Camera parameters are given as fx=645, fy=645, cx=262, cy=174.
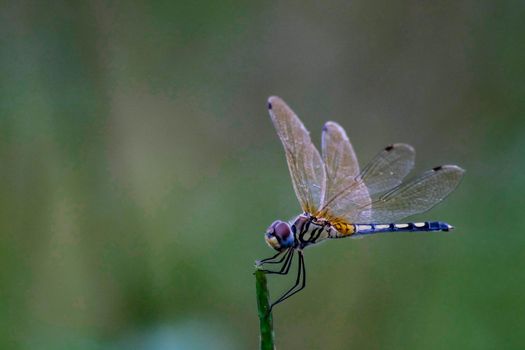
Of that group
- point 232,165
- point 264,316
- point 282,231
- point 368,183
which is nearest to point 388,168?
point 368,183

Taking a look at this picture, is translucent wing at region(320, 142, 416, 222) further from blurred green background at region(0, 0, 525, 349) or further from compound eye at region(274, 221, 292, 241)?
blurred green background at region(0, 0, 525, 349)

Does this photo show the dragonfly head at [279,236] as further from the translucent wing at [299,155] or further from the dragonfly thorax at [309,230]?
the translucent wing at [299,155]

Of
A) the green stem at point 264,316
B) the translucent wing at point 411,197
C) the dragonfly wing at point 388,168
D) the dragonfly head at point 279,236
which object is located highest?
the dragonfly wing at point 388,168

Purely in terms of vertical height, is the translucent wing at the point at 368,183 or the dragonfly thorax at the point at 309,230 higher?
the translucent wing at the point at 368,183

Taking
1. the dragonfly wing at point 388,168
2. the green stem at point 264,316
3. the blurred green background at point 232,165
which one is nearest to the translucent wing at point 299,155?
the dragonfly wing at point 388,168

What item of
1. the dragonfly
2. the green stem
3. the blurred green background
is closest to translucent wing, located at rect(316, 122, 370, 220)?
the dragonfly

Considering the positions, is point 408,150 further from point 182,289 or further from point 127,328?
point 127,328
